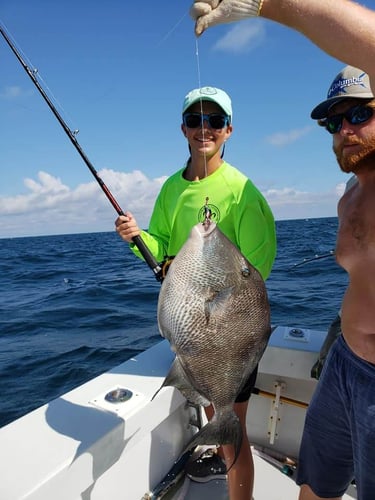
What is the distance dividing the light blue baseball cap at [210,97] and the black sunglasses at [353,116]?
583 millimetres

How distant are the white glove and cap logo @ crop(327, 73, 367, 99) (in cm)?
99

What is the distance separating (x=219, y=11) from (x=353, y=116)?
3.40 ft

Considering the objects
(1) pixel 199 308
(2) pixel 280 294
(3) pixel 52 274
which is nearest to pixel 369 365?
(1) pixel 199 308

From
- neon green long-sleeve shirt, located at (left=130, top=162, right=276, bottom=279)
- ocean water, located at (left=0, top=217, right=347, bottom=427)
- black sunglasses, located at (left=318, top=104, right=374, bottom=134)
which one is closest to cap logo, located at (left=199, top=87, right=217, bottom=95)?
neon green long-sleeve shirt, located at (left=130, top=162, right=276, bottom=279)

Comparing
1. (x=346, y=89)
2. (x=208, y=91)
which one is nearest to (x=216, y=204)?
(x=208, y=91)

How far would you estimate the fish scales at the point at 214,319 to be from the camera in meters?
1.51

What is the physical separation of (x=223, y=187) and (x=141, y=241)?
22.0 inches

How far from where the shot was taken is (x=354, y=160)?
5.66ft

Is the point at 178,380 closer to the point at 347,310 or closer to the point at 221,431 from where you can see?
the point at 221,431

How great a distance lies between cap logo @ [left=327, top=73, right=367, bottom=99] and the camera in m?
1.89

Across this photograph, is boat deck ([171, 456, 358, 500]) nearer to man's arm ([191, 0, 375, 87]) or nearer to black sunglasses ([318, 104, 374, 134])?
black sunglasses ([318, 104, 374, 134])

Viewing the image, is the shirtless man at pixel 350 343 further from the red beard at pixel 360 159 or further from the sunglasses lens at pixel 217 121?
the sunglasses lens at pixel 217 121

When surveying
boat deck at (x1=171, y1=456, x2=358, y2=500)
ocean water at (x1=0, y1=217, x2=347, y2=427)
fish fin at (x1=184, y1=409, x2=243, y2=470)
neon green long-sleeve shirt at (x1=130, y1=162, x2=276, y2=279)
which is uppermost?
neon green long-sleeve shirt at (x1=130, y1=162, x2=276, y2=279)

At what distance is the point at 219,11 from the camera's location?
3.75ft
